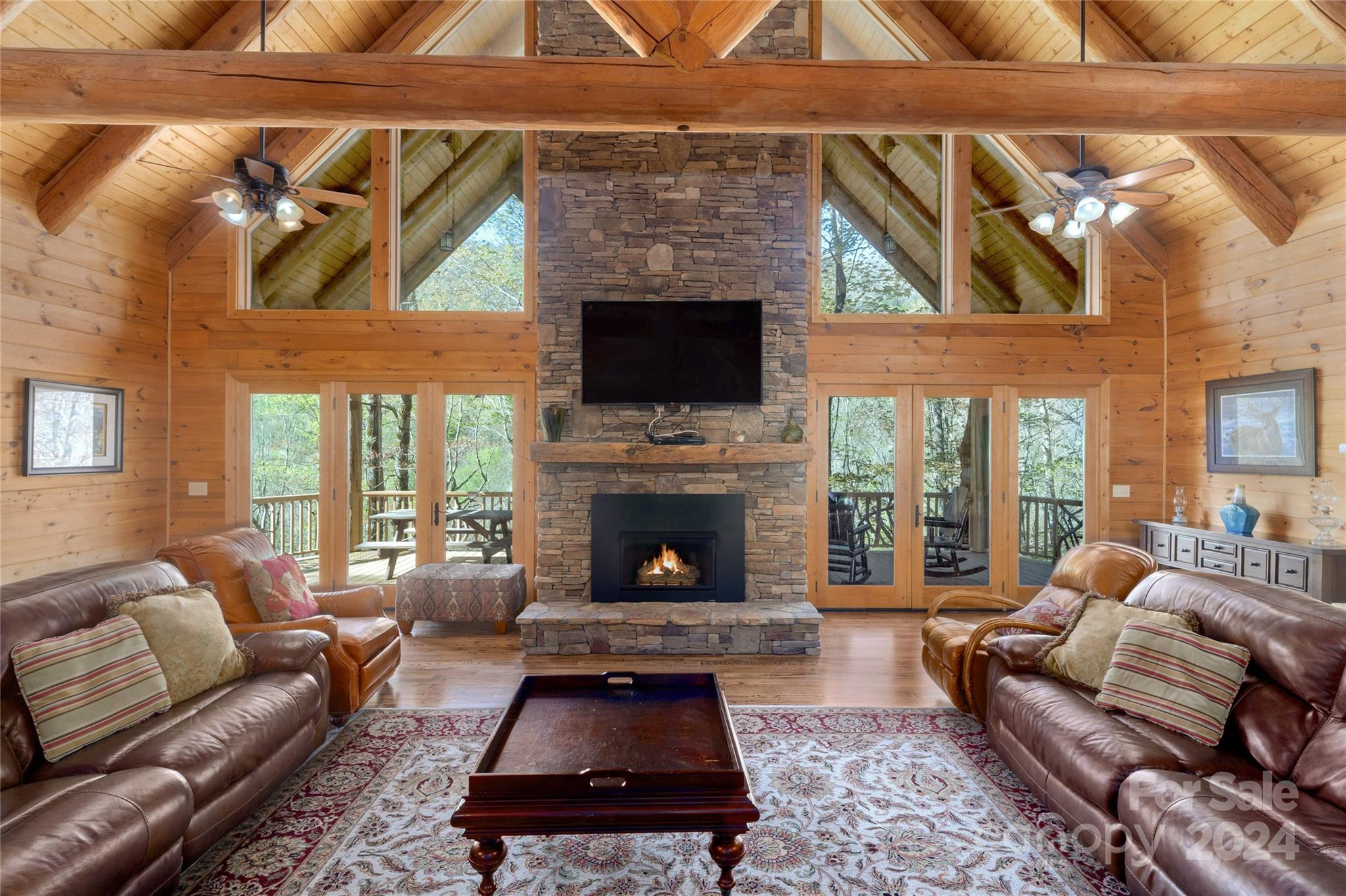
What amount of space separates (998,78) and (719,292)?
8.03ft

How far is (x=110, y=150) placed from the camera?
4.50 metres

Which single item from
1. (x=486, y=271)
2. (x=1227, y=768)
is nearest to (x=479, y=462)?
(x=486, y=271)

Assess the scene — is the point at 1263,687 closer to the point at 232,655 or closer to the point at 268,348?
the point at 232,655

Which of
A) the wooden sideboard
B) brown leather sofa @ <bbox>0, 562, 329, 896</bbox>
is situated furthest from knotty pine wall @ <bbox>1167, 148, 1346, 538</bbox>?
brown leather sofa @ <bbox>0, 562, 329, 896</bbox>

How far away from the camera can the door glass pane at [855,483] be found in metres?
5.80

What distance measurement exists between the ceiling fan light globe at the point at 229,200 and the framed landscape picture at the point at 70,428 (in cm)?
204

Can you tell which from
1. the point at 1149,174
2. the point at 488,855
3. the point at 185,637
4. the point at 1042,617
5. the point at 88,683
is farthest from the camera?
the point at 1149,174

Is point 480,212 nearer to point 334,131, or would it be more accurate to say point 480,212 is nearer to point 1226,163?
point 334,131

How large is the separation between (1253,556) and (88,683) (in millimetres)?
6416

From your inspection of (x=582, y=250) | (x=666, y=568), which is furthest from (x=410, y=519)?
(x=582, y=250)

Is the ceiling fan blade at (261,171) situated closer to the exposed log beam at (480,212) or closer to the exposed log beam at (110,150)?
the exposed log beam at (110,150)

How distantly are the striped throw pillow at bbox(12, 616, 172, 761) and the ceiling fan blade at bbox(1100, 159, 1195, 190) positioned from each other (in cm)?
546

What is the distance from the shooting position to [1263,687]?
227 centimetres

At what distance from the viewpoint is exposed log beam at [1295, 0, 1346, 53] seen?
3496mm
